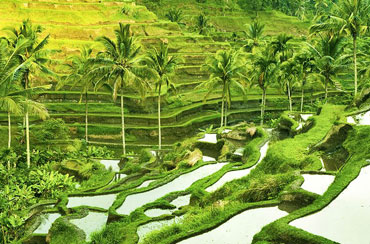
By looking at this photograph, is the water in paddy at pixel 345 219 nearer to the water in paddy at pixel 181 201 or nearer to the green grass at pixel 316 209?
the green grass at pixel 316 209

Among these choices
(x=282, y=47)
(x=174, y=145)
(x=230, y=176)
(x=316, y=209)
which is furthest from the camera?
(x=282, y=47)

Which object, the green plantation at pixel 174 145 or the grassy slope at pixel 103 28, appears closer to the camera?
the green plantation at pixel 174 145

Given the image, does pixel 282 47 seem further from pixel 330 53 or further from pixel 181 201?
pixel 181 201

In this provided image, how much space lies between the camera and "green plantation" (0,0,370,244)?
31.6 ft

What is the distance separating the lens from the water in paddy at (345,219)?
25.0ft

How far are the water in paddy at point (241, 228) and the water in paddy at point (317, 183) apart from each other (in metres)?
1.28

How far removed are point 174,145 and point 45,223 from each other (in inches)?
484

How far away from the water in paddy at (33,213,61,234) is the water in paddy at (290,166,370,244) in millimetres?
7871

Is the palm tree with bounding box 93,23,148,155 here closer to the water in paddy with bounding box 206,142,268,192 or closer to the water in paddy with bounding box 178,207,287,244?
the water in paddy with bounding box 206,142,268,192

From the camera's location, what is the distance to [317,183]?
1084 centimetres

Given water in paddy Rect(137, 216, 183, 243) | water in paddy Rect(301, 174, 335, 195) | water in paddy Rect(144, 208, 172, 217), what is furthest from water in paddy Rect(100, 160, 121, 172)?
water in paddy Rect(301, 174, 335, 195)

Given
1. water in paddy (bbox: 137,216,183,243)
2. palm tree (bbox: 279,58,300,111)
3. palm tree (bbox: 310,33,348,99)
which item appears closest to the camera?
water in paddy (bbox: 137,216,183,243)

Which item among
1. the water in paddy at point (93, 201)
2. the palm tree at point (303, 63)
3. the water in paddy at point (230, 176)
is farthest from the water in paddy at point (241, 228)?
the palm tree at point (303, 63)

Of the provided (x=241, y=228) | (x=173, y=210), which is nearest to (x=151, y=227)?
(x=173, y=210)
